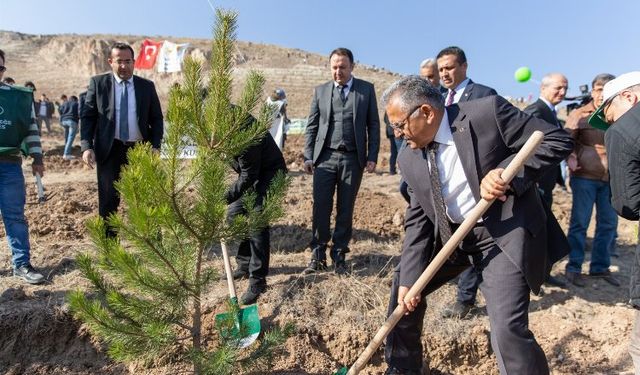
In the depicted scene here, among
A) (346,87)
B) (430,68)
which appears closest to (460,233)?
(346,87)

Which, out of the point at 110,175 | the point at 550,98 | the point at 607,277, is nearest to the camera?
the point at 110,175

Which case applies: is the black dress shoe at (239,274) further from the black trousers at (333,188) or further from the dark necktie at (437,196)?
the dark necktie at (437,196)

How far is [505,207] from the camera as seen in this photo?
7.42 feet

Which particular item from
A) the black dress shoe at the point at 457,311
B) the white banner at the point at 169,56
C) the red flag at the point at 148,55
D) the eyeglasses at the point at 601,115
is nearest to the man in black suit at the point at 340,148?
the black dress shoe at the point at 457,311

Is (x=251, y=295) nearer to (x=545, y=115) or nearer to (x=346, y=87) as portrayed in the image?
(x=346, y=87)

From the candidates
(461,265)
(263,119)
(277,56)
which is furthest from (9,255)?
(277,56)

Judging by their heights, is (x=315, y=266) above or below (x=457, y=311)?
above

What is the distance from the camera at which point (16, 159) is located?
354cm

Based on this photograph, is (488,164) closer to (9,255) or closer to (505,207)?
(505,207)

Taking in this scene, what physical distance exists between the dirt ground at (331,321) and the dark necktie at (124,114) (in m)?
0.99

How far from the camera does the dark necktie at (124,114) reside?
372cm

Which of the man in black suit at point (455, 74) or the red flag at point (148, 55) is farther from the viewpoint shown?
the red flag at point (148, 55)

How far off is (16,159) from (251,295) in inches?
82.7

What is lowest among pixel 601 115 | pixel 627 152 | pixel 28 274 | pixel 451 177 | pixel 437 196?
pixel 28 274
